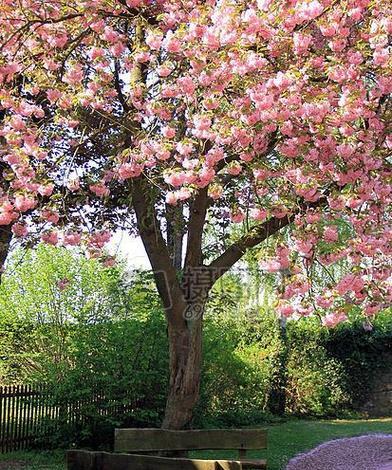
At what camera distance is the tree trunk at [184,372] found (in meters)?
7.73

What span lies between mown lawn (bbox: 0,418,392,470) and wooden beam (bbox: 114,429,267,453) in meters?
2.84

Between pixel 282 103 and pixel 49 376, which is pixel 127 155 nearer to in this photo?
pixel 282 103

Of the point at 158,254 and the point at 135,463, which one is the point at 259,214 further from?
the point at 135,463

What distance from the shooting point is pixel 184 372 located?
25.5 feet

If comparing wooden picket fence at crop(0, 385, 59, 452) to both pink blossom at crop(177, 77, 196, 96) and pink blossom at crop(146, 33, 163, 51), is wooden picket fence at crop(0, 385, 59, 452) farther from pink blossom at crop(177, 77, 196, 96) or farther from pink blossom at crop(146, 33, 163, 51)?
pink blossom at crop(146, 33, 163, 51)

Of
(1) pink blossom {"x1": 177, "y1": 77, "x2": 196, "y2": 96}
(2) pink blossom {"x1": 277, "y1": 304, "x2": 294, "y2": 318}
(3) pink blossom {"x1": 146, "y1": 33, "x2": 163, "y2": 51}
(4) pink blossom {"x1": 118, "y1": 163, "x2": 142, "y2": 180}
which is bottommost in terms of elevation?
(2) pink blossom {"x1": 277, "y1": 304, "x2": 294, "y2": 318}

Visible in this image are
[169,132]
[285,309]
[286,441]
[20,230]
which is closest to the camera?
[169,132]

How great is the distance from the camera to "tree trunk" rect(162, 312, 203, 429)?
304 inches

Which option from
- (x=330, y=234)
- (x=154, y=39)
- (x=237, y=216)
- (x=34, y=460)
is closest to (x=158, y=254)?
(x=237, y=216)

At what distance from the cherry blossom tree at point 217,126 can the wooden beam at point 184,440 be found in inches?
43.0

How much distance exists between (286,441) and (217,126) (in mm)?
7583

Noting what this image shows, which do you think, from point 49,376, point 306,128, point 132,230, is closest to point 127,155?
point 306,128

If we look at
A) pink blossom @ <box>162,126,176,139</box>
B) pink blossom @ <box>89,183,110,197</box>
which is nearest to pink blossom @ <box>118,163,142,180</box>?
pink blossom @ <box>162,126,176,139</box>

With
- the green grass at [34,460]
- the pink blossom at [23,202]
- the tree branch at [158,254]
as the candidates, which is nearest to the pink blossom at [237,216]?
the tree branch at [158,254]
